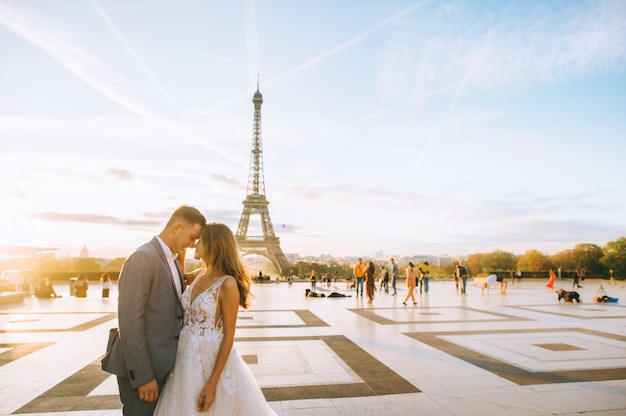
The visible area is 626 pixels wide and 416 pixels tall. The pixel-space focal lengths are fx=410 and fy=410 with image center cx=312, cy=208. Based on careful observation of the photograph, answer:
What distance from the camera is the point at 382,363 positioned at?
593cm

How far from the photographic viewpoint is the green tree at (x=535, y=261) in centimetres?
6097

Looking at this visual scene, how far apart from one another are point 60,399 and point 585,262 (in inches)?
2310

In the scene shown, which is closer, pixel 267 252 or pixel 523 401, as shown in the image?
pixel 523 401

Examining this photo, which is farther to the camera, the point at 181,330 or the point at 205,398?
the point at 181,330

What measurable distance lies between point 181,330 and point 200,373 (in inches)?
11.5

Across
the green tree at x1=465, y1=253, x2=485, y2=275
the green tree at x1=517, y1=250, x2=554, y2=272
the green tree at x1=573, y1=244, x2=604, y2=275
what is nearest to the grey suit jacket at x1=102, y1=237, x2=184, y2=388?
the green tree at x1=573, y1=244, x2=604, y2=275

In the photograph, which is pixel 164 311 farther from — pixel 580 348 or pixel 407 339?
pixel 580 348

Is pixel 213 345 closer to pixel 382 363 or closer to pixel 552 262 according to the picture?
pixel 382 363

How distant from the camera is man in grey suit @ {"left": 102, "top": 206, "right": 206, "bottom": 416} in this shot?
7.79ft

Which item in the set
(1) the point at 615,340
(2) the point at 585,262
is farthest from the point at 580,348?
(2) the point at 585,262

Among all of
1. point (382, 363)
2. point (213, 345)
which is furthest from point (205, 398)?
point (382, 363)

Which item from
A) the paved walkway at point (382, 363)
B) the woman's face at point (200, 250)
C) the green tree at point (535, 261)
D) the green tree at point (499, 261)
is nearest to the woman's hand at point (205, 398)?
the woman's face at point (200, 250)

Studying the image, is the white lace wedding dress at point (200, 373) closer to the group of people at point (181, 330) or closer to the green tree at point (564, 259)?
the group of people at point (181, 330)

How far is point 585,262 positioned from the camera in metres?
50.4
